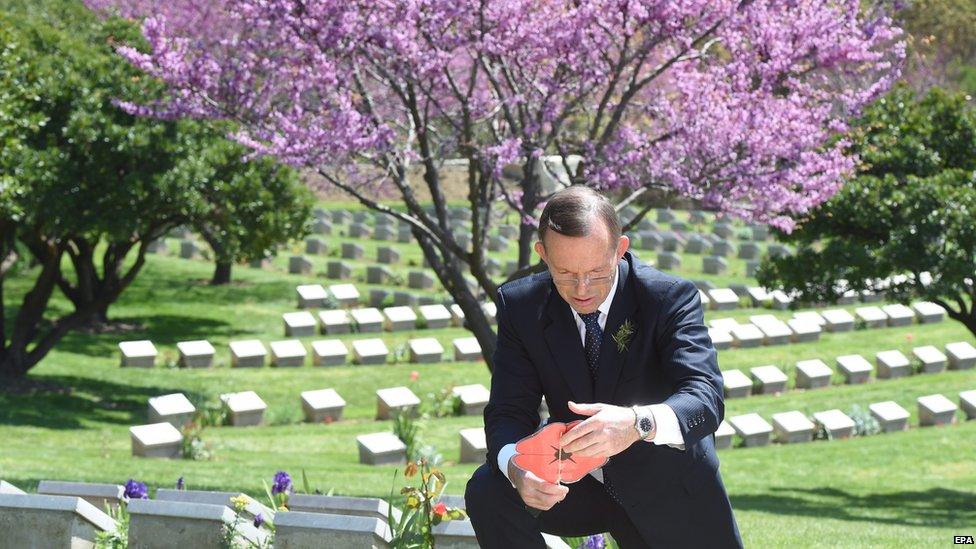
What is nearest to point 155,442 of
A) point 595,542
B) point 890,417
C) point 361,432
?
point 361,432

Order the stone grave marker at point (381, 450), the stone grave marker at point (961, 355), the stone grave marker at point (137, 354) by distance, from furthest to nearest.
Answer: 1. the stone grave marker at point (961, 355)
2. the stone grave marker at point (137, 354)
3. the stone grave marker at point (381, 450)

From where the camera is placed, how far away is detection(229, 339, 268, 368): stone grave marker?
22.3m

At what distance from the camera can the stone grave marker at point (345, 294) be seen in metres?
27.1

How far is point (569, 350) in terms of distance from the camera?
4.65 meters

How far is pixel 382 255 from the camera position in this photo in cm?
3166

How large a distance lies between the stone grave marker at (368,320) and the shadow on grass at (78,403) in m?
5.05

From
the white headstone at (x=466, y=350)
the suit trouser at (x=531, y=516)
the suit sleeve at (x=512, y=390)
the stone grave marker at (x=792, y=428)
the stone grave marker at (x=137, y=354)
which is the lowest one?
the suit trouser at (x=531, y=516)

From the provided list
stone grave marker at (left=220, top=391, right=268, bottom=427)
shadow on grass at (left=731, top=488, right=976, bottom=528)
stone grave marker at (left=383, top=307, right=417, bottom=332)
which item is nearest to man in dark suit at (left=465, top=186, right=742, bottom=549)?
shadow on grass at (left=731, top=488, right=976, bottom=528)

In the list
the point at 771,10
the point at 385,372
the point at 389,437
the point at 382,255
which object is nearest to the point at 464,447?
the point at 389,437

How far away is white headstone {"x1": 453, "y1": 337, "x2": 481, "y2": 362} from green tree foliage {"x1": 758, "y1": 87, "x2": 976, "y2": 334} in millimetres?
8229

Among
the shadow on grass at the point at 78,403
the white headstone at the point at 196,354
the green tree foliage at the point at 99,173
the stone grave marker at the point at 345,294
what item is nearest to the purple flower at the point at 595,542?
the green tree foliage at the point at 99,173

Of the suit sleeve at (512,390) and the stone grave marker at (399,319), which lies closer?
the suit sleeve at (512,390)

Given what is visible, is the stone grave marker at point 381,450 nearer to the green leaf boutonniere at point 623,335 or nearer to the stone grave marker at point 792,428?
the stone grave marker at point 792,428

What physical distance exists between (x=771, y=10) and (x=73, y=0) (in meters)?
22.7
